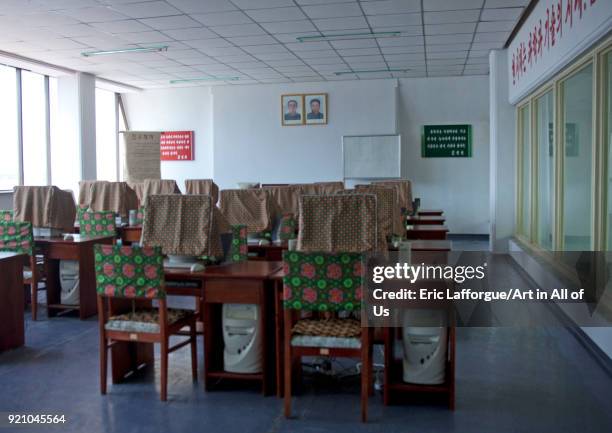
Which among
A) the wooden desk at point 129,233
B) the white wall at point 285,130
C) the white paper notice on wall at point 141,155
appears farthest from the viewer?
the white wall at point 285,130

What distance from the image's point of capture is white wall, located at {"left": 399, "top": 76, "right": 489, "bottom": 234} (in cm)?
1150

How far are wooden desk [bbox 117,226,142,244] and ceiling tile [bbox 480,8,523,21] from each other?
498 cm

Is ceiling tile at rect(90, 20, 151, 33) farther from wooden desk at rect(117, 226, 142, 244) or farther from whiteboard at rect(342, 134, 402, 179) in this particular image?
whiteboard at rect(342, 134, 402, 179)

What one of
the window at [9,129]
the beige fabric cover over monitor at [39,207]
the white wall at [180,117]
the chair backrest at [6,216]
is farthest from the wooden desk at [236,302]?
the white wall at [180,117]

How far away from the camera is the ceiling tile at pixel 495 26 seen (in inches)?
295

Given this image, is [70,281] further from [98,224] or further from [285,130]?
[285,130]

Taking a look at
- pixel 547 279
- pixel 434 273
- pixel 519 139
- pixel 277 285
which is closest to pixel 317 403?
pixel 277 285

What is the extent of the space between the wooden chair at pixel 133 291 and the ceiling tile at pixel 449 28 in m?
5.66

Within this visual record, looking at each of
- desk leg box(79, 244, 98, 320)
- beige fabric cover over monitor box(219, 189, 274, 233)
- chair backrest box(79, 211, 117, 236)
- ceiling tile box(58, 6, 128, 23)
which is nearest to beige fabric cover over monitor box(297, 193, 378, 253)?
Result: beige fabric cover over monitor box(219, 189, 274, 233)

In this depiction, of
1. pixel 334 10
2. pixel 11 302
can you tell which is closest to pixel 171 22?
pixel 334 10

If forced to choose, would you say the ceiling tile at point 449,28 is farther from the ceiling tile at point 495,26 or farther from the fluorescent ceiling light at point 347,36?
the fluorescent ceiling light at point 347,36

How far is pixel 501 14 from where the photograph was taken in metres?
7.11

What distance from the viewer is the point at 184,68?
34.1 feet

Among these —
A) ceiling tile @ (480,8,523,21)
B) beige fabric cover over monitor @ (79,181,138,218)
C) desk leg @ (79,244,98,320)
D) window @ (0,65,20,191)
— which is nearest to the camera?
desk leg @ (79,244,98,320)
